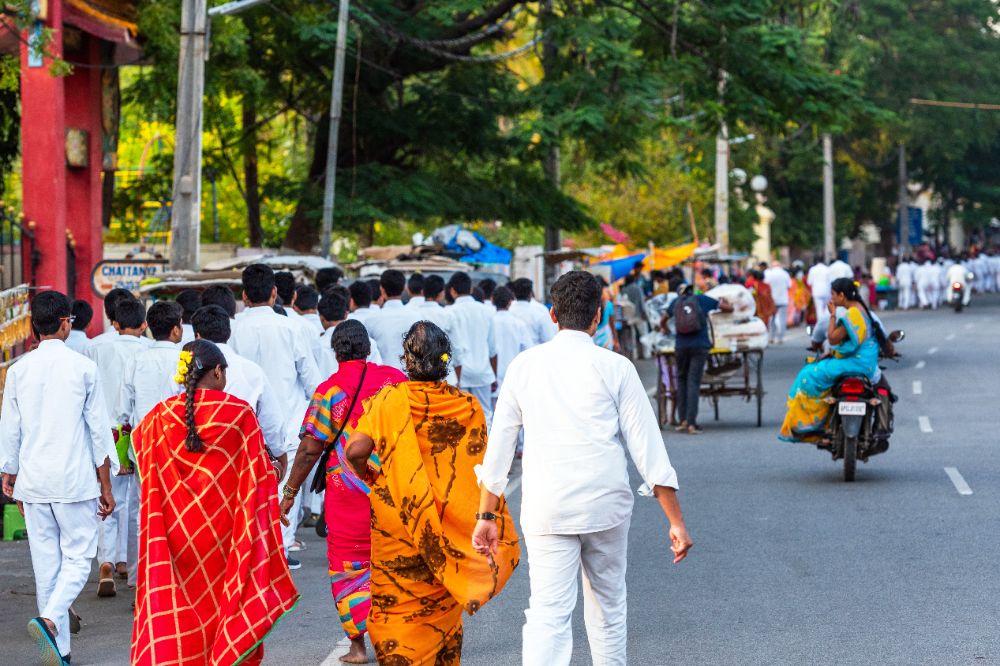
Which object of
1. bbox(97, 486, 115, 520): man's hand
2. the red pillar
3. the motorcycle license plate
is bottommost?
bbox(97, 486, 115, 520): man's hand

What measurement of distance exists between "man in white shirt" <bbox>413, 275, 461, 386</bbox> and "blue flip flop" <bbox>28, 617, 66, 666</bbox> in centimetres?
695

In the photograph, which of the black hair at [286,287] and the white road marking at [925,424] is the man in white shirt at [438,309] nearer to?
the black hair at [286,287]

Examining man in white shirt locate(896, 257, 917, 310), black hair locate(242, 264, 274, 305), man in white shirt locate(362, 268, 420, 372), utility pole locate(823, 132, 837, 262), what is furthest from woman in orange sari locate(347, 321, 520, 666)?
utility pole locate(823, 132, 837, 262)

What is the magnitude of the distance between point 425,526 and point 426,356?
691 millimetres

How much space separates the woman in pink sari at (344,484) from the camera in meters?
7.66

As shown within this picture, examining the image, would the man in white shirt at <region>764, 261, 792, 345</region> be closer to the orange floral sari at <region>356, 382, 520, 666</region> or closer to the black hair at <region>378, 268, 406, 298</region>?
the black hair at <region>378, 268, 406, 298</region>

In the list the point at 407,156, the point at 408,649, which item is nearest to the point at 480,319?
the point at 408,649

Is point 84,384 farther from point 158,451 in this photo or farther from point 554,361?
point 554,361

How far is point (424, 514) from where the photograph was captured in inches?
263

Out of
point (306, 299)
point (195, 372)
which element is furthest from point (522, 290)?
point (195, 372)

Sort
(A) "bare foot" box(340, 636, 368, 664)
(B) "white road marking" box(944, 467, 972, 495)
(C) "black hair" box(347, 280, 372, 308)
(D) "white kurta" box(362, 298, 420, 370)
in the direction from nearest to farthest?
(A) "bare foot" box(340, 636, 368, 664)
(B) "white road marking" box(944, 467, 972, 495)
(D) "white kurta" box(362, 298, 420, 370)
(C) "black hair" box(347, 280, 372, 308)

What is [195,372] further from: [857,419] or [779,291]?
[779,291]

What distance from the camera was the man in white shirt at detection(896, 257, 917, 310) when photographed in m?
52.2

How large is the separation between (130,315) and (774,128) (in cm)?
2045
